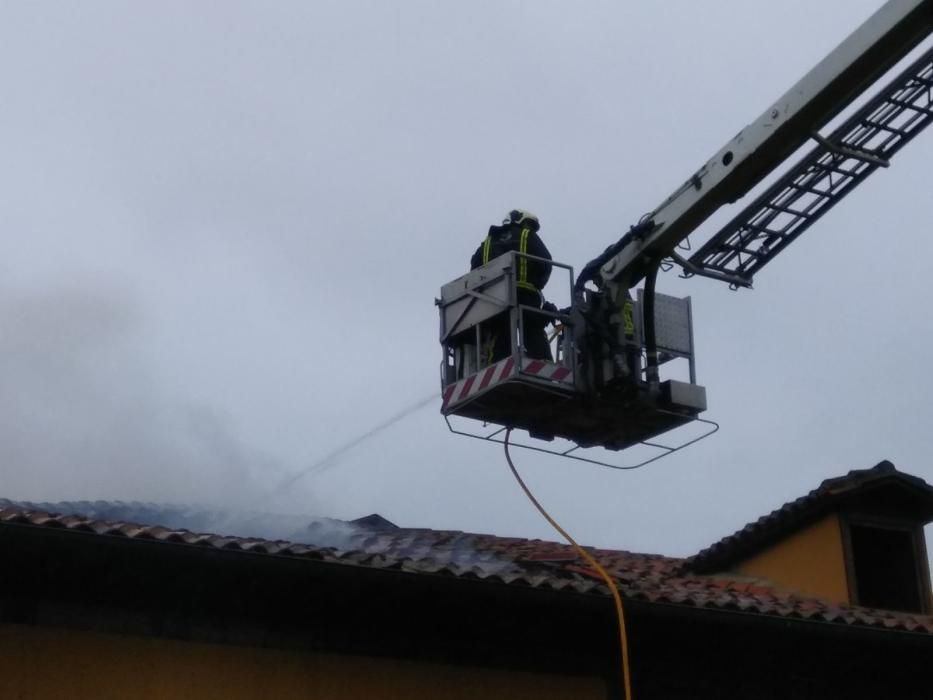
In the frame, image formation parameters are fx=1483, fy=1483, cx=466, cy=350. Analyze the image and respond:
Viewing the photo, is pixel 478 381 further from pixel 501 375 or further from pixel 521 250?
pixel 521 250

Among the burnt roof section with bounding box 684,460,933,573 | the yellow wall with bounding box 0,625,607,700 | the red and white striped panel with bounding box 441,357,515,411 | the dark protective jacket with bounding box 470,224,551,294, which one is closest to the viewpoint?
the yellow wall with bounding box 0,625,607,700

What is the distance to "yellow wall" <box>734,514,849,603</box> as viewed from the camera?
45.2 ft

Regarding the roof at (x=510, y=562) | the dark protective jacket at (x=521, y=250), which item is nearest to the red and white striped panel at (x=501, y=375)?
the dark protective jacket at (x=521, y=250)

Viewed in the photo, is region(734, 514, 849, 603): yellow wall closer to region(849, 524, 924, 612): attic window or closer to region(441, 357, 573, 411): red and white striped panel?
region(849, 524, 924, 612): attic window

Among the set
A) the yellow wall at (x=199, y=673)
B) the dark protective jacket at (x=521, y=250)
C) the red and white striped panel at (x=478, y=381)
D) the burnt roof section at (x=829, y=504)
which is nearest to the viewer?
the yellow wall at (x=199, y=673)

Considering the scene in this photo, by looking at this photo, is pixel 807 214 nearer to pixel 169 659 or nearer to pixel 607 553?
pixel 607 553

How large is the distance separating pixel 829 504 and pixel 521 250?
442cm

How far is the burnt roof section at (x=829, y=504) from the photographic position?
13.7 metres

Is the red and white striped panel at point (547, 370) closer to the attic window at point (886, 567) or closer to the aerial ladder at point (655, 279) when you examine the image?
the aerial ladder at point (655, 279)

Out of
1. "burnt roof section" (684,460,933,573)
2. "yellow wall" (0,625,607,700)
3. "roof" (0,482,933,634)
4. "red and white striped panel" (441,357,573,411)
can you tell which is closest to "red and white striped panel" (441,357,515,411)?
"red and white striped panel" (441,357,573,411)

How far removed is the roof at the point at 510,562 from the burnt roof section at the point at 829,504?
352 millimetres

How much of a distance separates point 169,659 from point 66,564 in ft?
2.90

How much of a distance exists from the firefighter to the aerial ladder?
2.9 inches

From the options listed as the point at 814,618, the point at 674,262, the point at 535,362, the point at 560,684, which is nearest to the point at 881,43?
the point at 674,262
